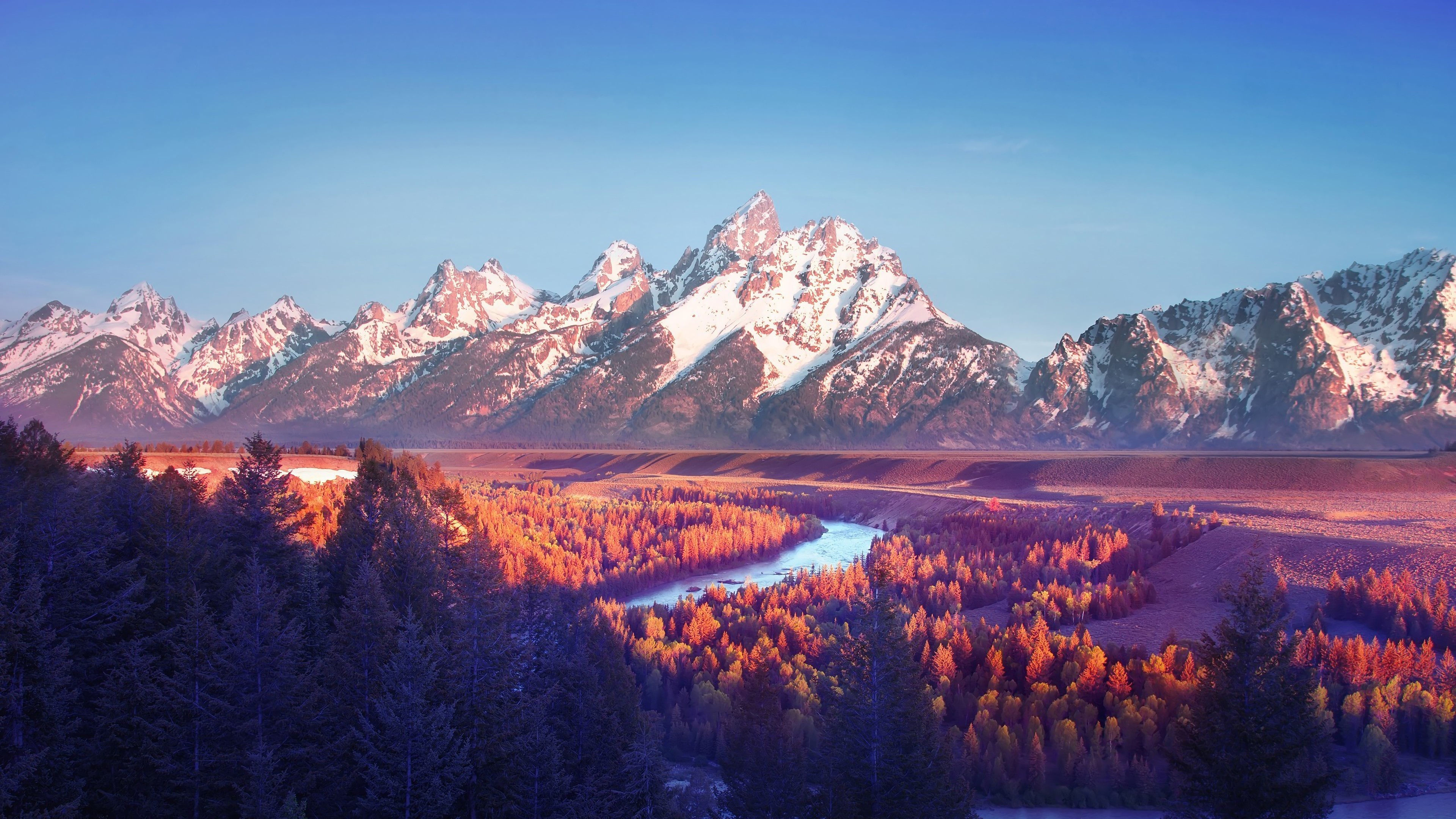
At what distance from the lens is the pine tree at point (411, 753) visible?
25672mm

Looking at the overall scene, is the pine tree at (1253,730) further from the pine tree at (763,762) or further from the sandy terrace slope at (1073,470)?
the sandy terrace slope at (1073,470)

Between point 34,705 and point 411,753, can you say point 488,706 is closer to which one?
point 411,753

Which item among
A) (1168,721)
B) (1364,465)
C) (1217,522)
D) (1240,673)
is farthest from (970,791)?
(1364,465)

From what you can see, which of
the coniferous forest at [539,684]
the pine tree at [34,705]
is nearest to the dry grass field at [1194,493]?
the coniferous forest at [539,684]

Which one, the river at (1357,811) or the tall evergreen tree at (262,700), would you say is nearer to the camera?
the tall evergreen tree at (262,700)

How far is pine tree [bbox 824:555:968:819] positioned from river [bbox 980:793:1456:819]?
362 inches

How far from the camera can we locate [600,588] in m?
73.8

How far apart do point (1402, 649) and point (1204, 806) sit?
939 inches

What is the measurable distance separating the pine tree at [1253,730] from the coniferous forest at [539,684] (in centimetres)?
8

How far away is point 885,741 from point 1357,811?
20.8 metres

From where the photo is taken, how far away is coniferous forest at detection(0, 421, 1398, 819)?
25.4m

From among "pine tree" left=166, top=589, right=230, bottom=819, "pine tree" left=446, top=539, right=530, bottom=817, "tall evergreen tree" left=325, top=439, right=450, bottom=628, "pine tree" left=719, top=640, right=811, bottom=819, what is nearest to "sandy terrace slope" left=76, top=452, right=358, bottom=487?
"tall evergreen tree" left=325, top=439, right=450, bottom=628

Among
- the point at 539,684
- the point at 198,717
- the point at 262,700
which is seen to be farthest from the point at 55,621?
the point at 539,684

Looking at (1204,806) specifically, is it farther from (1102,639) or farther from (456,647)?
(1102,639)
